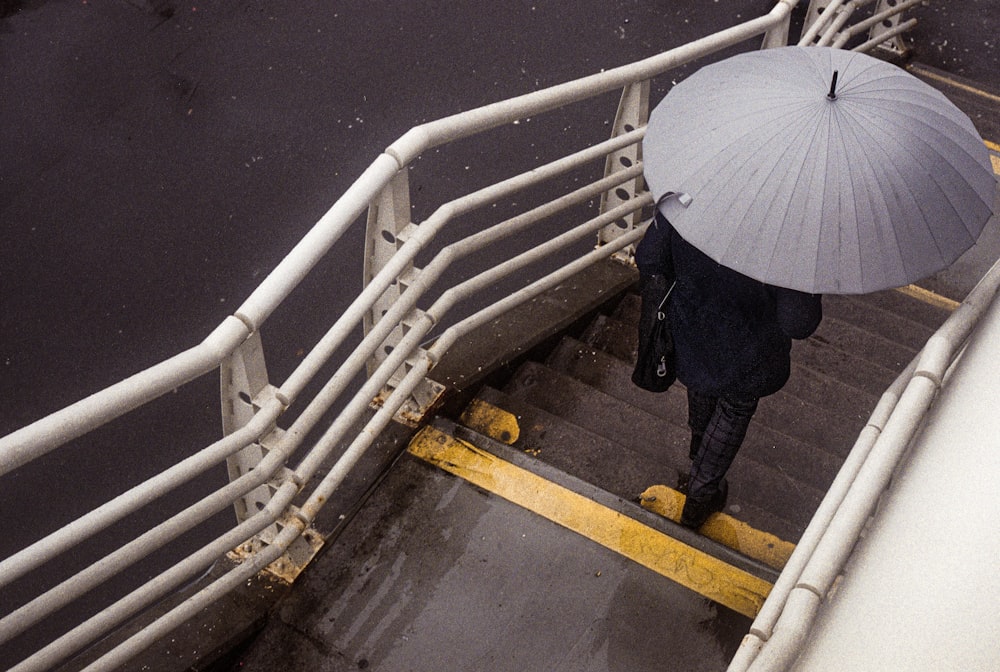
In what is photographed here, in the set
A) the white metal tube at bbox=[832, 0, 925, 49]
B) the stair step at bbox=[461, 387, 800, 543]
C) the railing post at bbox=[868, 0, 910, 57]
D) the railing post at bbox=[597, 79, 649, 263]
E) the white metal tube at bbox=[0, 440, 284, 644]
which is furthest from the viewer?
the railing post at bbox=[868, 0, 910, 57]

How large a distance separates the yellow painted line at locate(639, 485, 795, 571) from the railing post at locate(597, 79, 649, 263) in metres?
1.28

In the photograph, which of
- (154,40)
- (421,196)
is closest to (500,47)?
(421,196)

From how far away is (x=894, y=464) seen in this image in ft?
6.77

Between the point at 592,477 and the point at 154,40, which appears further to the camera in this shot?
the point at 154,40

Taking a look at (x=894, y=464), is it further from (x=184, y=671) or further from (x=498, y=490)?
(x=184, y=671)

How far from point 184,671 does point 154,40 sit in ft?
17.5

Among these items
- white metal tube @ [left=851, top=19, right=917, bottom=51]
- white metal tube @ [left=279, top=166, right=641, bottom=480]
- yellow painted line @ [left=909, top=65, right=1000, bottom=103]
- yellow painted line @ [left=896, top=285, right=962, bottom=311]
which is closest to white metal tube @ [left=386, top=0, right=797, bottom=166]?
white metal tube @ [left=279, top=166, right=641, bottom=480]

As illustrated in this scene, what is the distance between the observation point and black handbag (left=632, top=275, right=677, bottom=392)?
115 inches

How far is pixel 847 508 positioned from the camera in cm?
199

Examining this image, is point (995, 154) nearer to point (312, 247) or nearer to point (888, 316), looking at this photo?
point (888, 316)

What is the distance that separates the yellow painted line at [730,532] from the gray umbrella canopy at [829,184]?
127 cm

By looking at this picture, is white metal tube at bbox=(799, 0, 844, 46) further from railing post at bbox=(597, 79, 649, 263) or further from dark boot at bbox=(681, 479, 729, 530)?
dark boot at bbox=(681, 479, 729, 530)

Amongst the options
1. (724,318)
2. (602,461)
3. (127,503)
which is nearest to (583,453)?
(602,461)

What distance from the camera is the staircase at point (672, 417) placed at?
3613 millimetres
